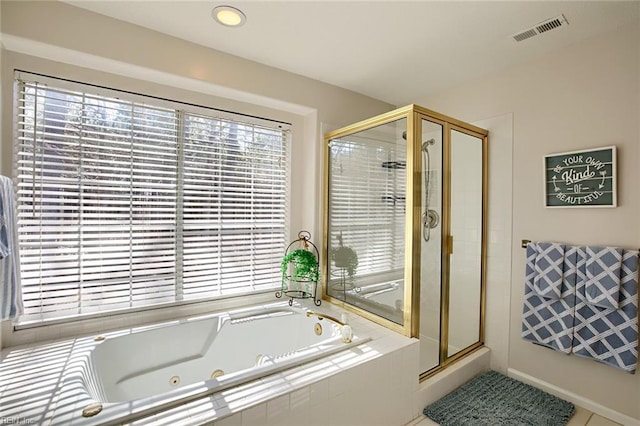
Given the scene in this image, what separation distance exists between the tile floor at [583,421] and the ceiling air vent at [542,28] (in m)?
2.44

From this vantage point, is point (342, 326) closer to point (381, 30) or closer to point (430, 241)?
point (430, 241)

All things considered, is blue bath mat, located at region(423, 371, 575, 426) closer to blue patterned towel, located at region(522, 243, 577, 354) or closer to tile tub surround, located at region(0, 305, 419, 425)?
tile tub surround, located at region(0, 305, 419, 425)

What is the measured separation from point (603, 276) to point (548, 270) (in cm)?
28

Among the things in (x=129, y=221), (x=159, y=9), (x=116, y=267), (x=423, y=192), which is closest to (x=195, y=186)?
(x=129, y=221)

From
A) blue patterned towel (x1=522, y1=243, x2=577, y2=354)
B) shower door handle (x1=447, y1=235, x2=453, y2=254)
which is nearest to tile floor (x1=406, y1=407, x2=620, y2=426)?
blue patterned towel (x1=522, y1=243, x2=577, y2=354)

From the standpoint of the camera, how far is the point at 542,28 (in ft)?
6.17

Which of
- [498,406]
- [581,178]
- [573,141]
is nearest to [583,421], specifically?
[498,406]

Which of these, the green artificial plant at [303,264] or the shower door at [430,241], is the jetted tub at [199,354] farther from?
the shower door at [430,241]

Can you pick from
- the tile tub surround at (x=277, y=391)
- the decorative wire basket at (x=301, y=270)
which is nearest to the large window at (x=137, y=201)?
the decorative wire basket at (x=301, y=270)

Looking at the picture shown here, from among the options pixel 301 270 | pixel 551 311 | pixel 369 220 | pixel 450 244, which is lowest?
pixel 551 311

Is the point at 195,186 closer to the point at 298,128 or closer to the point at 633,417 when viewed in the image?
the point at 298,128

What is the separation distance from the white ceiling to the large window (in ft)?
1.87

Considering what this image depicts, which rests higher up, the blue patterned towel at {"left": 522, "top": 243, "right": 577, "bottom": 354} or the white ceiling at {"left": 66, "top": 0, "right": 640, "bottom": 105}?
the white ceiling at {"left": 66, "top": 0, "right": 640, "bottom": 105}

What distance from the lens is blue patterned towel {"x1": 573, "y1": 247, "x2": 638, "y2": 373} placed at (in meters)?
1.71
